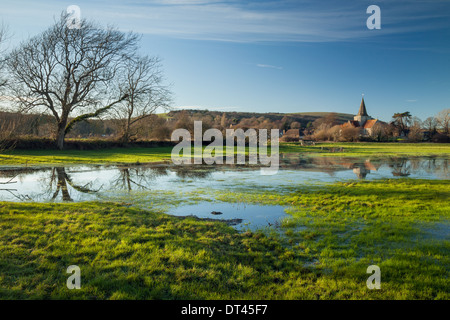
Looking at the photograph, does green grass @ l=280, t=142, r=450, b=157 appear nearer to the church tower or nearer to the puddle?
the puddle

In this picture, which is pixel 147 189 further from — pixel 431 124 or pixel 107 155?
pixel 431 124

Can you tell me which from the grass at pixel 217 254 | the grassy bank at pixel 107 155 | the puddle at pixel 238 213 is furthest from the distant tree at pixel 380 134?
the puddle at pixel 238 213

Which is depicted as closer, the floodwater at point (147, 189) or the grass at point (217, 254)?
the grass at point (217, 254)

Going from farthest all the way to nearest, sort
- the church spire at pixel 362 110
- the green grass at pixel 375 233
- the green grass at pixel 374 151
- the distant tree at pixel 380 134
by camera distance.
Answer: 1. the church spire at pixel 362 110
2. the distant tree at pixel 380 134
3. the green grass at pixel 374 151
4. the green grass at pixel 375 233

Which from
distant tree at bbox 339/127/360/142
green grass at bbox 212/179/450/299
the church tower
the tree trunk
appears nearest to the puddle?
green grass at bbox 212/179/450/299

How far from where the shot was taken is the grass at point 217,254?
14.4 ft

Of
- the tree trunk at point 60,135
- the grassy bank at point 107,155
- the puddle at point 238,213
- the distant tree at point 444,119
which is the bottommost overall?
the puddle at point 238,213

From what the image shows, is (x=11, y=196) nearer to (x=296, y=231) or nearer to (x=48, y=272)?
(x=48, y=272)

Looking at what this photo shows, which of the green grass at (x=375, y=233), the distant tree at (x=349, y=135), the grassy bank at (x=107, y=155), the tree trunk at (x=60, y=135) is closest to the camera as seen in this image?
the green grass at (x=375, y=233)

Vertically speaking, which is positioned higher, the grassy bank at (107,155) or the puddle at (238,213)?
the grassy bank at (107,155)

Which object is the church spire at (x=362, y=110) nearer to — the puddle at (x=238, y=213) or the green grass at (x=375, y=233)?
the green grass at (x=375, y=233)

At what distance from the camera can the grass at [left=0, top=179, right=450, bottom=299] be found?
439 cm

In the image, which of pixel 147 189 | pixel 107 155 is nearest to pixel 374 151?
pixel 107 155

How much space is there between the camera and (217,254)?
18.8 ft
